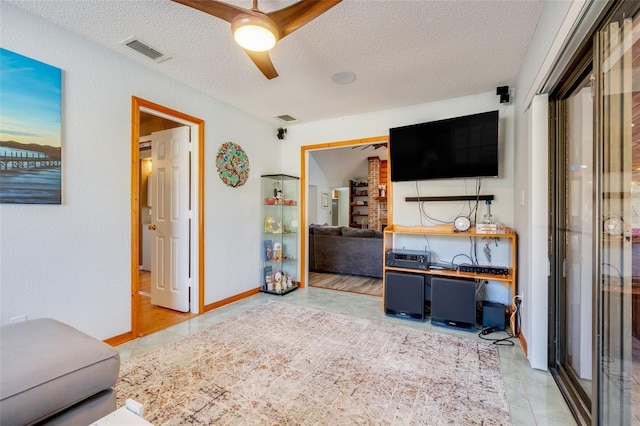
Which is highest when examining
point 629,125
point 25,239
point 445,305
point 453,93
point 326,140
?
point 453,93

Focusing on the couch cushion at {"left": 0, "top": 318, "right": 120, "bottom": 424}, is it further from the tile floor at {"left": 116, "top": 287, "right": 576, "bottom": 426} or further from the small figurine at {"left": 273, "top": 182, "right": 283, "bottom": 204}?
the small figurine at {"left": 273, "top": 182, "right": 283, "bottom": 204}

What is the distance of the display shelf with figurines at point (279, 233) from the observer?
4.19 m

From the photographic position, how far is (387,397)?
1.78 metres

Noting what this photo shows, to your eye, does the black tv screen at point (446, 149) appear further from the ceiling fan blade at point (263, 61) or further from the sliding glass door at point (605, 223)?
the ceiling fan blade at point (263, 61)

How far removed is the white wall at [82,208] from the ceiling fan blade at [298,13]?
5.94ft

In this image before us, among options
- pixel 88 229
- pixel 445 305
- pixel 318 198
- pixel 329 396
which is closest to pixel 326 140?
pixel 445 305

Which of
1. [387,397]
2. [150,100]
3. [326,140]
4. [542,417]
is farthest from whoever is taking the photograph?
[326,140]

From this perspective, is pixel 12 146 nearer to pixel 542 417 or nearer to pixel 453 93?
pixel 542 417

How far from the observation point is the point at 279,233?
4.24 meters

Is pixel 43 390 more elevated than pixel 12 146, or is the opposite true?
pixel 12 146

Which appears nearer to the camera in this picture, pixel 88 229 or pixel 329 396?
pixel 329 396

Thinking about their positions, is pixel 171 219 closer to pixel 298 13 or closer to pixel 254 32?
pixel 254 32

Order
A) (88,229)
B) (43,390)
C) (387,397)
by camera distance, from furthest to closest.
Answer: (88,229), (387,397), (43,390)

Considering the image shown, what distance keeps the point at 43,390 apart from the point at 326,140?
12.5 ft
